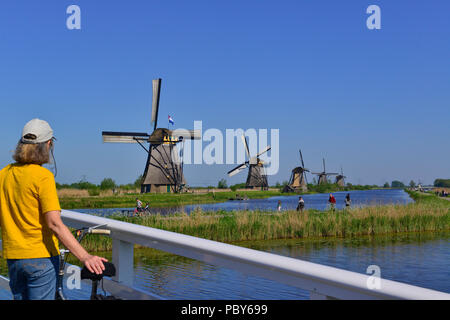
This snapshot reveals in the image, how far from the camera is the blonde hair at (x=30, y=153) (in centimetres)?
209

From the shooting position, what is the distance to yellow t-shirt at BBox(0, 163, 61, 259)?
2.02 meters

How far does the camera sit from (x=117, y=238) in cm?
261

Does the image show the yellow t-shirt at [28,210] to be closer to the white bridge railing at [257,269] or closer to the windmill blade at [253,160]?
the white bridge railing at [257,269]

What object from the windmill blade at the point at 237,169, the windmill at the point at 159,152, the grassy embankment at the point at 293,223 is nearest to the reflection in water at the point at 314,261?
the grassy embankment at the point at 293,223

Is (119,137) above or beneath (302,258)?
above

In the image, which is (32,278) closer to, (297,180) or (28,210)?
(28,210)

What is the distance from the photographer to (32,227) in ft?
6.73

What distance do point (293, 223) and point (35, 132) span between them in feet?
54.5

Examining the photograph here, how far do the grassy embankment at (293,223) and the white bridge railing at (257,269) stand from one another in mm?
11654

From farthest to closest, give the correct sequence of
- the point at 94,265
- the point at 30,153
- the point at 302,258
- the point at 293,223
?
1. the point at 293,223
2. the point at 302,258
3. the point at 30,153
4. the point at 94,265

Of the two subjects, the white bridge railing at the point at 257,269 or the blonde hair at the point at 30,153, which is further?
the blonde hair at the point at 30,153

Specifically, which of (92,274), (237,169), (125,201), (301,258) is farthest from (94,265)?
(237,169)

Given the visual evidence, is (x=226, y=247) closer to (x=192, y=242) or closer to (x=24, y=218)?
(x=192, y=242)
